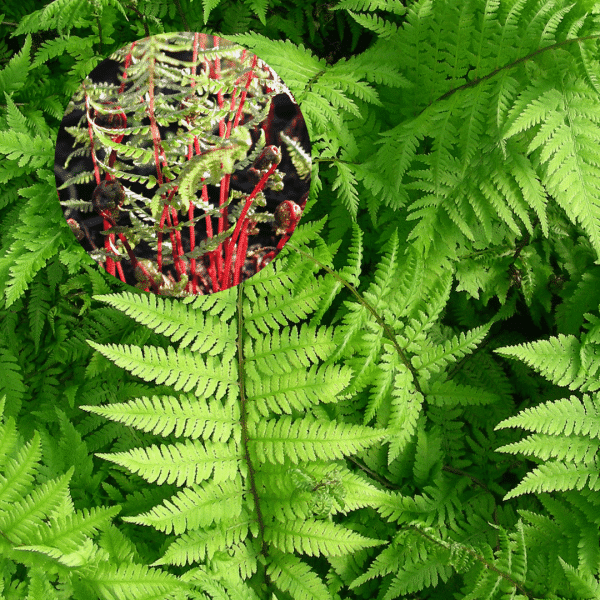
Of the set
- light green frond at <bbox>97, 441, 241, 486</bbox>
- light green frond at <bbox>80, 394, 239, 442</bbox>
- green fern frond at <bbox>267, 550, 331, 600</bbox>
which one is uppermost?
light green frond at <bbox>80, 394, 239, 442</bbox>

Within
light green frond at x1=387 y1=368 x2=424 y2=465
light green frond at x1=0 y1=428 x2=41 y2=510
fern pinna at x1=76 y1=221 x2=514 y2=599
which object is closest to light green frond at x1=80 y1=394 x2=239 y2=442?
fern pinna at x1=76 y1=221 x2=514 y2=599

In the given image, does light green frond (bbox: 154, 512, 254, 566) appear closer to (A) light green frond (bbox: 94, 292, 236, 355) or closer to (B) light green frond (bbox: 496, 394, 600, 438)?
(A) light green frond (bbox: 94, 292, 236, 355)

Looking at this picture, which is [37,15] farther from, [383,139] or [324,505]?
[324,505]

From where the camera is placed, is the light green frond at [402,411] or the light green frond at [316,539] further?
the light green frond at [402,411]

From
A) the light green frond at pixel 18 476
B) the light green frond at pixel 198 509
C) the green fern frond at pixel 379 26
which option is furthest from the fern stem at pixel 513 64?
the light green frond at pixel 18 476

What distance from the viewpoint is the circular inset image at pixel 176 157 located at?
5.74 feet

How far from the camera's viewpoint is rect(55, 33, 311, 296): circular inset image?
1.75 meters

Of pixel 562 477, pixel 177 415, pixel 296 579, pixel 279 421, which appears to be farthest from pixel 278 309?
pixel 562 477

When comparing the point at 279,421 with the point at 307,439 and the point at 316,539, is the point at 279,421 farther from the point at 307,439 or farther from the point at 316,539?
the point at 316,539

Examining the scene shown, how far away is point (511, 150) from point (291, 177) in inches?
35.5

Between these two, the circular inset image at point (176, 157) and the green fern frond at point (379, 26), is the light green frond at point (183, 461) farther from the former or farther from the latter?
the green fern frond at point (379, 26)

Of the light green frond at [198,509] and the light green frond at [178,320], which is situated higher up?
the light green frond at [178,320]

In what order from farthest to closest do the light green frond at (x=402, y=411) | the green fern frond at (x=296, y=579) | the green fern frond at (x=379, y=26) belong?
the green fern frond at (x=379, y=26) < the light green frond at (x=402, y=411) < the green fern frond at (x=296, y=579)

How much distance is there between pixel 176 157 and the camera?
1743 mm
